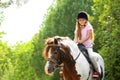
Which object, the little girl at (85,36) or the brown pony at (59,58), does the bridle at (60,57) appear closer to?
the brown pony at (59,58)

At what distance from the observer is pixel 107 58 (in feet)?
84.2

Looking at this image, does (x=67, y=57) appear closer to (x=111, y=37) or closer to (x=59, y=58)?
(x=59, y=58)

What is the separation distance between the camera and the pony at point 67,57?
1053 centimetres

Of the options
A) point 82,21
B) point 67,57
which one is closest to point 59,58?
point 67,57

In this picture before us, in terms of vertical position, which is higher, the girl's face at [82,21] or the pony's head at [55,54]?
the girl's face at [82,21]

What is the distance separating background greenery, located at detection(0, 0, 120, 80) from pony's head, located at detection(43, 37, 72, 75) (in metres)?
14.5

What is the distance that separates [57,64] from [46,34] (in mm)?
36540

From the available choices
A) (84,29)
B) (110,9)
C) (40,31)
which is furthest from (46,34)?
(84,29)

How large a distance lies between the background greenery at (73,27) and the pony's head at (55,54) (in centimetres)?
1450

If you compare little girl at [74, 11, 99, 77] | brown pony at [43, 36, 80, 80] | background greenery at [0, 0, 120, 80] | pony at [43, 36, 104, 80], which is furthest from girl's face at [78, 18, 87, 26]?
background greenery at [0, 0, 120, 80]

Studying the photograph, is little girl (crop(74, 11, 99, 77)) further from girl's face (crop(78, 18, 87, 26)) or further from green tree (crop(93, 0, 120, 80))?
green tree (crop(93, 0, 120, 80))

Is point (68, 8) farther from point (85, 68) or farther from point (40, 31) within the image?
point (85, 68)

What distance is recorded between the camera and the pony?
1053 cm

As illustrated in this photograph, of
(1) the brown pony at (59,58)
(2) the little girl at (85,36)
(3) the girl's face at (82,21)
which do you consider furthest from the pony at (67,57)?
(3) the girl's face at (82,21)
